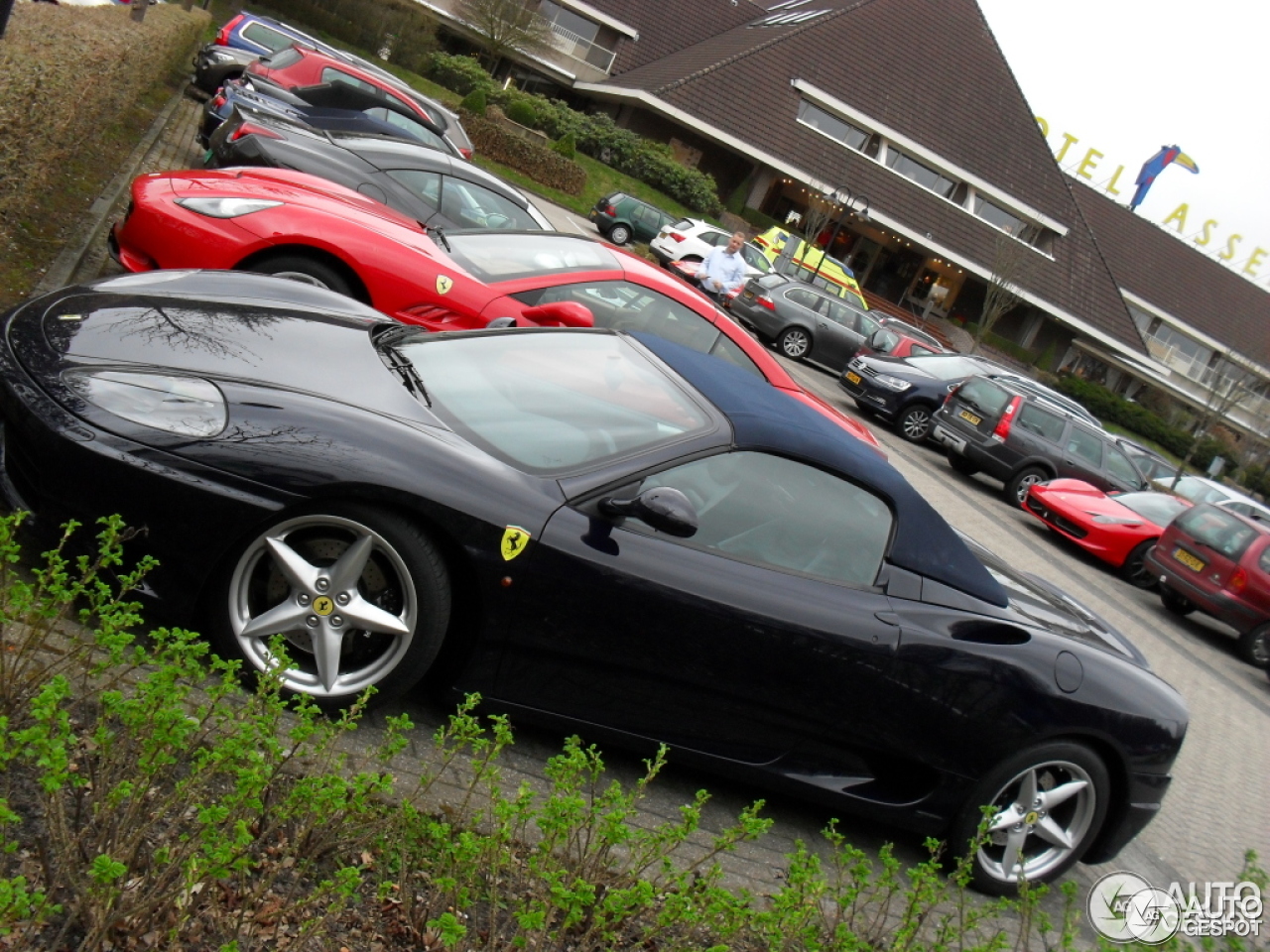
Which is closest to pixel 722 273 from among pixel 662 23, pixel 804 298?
pixel 804 298

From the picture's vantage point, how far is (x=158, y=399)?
361cm

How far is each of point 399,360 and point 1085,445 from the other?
16.0 meters

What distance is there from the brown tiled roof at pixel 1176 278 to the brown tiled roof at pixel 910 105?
9.46 meters

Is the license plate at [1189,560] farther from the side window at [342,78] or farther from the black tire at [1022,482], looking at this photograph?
the side window at [342,78]

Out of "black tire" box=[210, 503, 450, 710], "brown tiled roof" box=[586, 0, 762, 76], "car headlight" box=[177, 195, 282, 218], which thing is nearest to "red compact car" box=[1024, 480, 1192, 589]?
"car headlight" box=[177, 195, 282, 218]

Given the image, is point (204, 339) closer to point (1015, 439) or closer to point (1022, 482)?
point (1015, 439)

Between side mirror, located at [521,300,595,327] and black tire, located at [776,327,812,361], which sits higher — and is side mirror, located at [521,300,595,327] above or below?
above

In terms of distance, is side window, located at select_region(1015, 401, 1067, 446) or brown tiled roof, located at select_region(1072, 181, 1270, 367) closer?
side window, located at select_region(1015, 401, 1067, 446)

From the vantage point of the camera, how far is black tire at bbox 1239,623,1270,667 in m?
13.3

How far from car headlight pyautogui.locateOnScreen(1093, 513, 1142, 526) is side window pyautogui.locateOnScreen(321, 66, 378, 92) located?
11744mm

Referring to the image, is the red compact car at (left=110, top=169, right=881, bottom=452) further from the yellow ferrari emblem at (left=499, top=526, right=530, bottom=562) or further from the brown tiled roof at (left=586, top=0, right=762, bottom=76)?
the brown tiled roof at (left=586, top=0, right=762, bottom=76)

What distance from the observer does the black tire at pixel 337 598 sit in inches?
141

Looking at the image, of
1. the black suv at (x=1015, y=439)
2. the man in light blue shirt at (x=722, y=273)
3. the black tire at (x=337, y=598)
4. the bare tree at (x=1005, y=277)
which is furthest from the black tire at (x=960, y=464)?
the bare tree at (x=1005, y=277)

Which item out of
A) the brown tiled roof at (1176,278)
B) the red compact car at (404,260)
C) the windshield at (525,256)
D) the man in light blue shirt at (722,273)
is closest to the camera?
the red compact car at (404,260)
